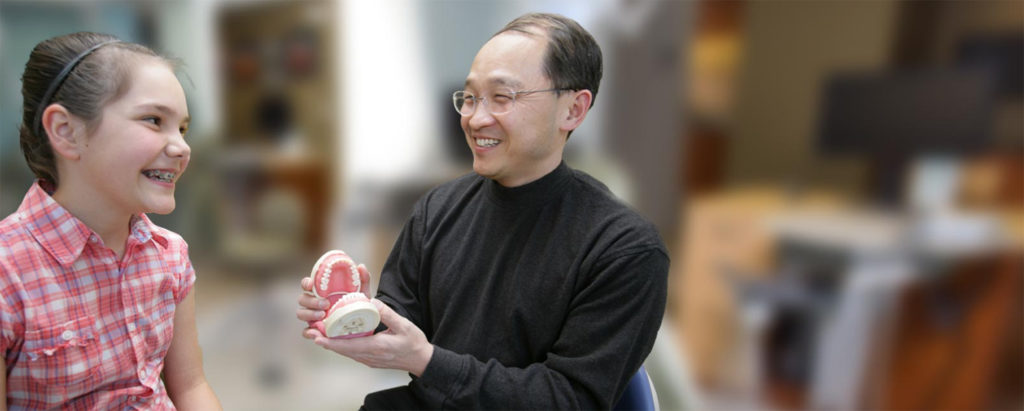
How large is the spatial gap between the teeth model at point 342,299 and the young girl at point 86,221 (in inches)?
8.3

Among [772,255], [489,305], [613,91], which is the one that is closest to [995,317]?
[772,255]

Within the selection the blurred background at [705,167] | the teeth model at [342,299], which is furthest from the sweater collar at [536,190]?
the blurred background at [705,167]

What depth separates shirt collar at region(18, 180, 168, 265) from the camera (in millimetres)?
779

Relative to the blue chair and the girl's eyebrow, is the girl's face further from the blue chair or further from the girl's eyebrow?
the blue chair

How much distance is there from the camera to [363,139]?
1820 mm

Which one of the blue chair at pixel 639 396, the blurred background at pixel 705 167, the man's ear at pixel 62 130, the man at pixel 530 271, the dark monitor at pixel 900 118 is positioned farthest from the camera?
the dark monitor at pixel 900 118

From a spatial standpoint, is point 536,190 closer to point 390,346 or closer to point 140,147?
point 390,346

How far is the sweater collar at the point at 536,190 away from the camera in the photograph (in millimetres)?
951

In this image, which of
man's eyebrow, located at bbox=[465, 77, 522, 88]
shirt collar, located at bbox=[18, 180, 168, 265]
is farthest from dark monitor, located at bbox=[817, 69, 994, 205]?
shirt collar, located at bbox=[18, 180, 168, 265]

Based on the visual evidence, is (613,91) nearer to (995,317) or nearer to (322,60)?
(322,60)

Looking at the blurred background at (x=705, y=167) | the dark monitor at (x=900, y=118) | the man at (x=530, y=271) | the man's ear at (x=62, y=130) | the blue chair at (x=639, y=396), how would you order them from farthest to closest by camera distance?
the dark monitor at (x=900, y=118) → the blurred background at (x=705, y=167) → the blue chair at (x=639, y=396) → the man at (x=530, y=271) → the man's ear at (x=62, y=130)

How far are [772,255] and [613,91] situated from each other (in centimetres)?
92

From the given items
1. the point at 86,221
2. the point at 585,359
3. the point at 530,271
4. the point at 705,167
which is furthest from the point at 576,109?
the point at 705,167

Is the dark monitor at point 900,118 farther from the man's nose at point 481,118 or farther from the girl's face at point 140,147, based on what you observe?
the girl's face at point 140,147
